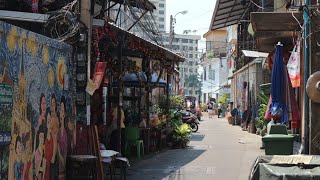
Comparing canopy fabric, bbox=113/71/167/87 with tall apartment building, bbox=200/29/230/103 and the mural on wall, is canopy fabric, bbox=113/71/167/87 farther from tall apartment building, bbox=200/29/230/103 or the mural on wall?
tall apartment building, bbox=200/29/230/103

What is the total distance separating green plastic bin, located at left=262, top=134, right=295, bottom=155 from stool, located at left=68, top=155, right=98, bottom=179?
3.16 metres

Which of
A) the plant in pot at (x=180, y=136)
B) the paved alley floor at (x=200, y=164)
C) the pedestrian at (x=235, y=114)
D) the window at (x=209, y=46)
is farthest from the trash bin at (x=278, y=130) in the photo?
the window at (x=209, y=46)

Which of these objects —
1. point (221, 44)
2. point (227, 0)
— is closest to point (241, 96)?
point (227, 0)

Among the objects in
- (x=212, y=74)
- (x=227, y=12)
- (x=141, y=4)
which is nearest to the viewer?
(x=141, y=4)

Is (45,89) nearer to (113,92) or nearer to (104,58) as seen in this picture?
(104,58)

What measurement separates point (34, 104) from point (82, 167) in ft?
7.28

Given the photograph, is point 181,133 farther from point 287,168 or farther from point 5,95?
point 287,168

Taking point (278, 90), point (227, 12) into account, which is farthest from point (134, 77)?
point (227, 12)

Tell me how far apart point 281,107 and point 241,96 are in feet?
73.2

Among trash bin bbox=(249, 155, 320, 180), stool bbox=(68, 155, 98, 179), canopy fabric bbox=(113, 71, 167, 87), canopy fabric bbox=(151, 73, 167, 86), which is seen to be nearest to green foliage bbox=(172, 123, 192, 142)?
canopy fabric bbox=(151, 73, 167, 86)

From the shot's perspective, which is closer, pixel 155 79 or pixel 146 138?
pixel 146 138

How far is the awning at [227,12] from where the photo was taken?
86.0 ft

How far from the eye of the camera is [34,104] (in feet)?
24.4

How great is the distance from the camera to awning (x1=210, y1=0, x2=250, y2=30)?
26219mm
